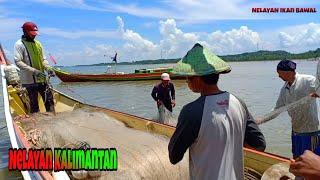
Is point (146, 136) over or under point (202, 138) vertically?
under

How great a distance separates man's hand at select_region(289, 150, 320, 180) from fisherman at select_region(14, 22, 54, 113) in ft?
21.3

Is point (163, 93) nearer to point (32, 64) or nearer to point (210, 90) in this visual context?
point (32, 64)

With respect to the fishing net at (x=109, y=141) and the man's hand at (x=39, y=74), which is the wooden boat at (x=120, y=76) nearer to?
the man's hand at (x=39, y=74)

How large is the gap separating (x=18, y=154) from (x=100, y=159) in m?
1.36

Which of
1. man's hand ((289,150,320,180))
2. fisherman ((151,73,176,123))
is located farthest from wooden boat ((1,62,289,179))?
man's hand ((289,150,320,180))

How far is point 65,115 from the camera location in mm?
7832

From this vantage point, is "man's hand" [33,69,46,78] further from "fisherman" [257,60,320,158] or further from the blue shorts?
the blue shorts

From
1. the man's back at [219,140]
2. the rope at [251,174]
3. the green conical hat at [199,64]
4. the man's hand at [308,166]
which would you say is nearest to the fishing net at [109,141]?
the rope at [251,174]

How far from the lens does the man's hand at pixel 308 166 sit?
1.73m

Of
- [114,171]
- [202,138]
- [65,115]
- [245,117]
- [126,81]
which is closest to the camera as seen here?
[202,138]

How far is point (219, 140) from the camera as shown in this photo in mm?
2494

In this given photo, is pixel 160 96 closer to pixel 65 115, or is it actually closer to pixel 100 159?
pixel 65 115

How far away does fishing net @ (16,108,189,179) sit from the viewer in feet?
15.6

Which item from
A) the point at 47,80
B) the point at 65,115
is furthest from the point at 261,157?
the point at 47,80
